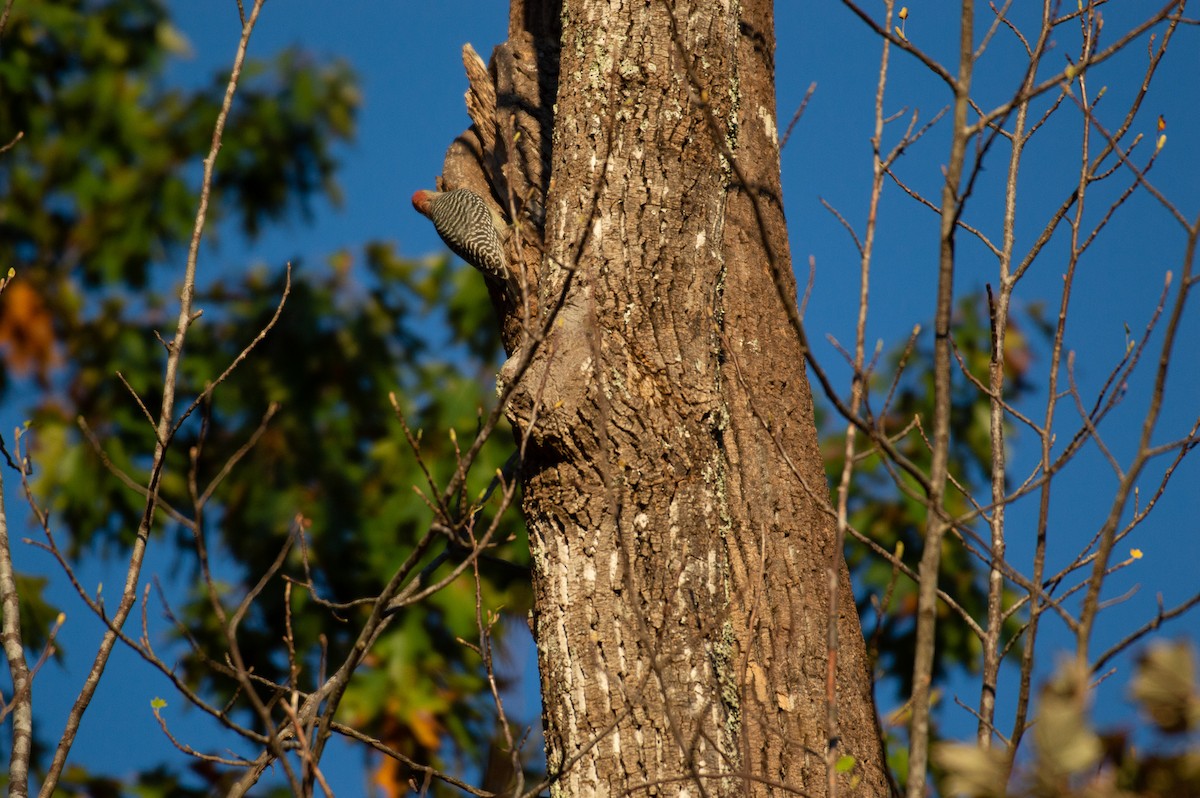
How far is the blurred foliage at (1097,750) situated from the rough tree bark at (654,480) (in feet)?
3.84

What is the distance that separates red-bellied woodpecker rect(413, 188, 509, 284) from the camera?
13.3 ft

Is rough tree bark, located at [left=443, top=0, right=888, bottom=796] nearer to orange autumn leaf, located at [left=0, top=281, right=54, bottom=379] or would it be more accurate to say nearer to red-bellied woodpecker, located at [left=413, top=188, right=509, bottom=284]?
red-bellied woodpecker, located at [left=413, top=188, right=509, bottom=284]

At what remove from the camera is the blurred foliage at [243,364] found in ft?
22.2

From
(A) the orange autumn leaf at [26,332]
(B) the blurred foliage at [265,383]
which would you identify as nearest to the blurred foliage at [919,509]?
(B) the blurred foliage at [265,383]

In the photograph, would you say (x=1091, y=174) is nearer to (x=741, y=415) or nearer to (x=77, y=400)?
(x=741, y=415)

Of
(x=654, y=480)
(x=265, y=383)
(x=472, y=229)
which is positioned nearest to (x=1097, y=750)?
(x=654, y=480)

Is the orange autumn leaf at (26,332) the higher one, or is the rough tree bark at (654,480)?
the orange autumn leaf at (26,332)

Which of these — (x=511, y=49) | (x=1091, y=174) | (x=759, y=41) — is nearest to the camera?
(x=1091, y=174)

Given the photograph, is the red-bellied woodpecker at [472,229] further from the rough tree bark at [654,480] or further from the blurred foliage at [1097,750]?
the blurred foliage at [1097,750]

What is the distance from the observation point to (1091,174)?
2934 millimetres

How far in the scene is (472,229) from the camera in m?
4.73

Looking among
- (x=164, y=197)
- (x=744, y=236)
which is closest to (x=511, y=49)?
(x=744, y=236)

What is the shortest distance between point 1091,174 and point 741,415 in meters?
1.21

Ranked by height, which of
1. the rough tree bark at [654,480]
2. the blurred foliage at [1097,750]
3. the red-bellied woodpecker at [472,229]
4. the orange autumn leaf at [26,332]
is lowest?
the blurred foliage at [1097,750]
